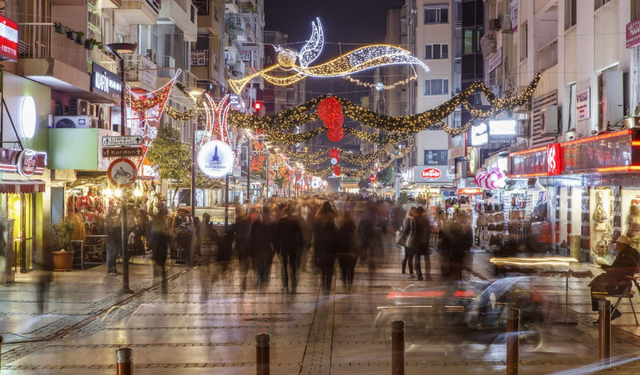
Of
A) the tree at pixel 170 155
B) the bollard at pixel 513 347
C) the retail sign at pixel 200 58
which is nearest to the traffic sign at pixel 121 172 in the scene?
the bollard at pixel 513 347

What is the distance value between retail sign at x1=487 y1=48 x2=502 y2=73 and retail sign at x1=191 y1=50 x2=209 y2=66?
2047 cm

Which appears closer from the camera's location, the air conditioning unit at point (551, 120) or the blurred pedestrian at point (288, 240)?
the blurred pedestrian at point (288, 240)

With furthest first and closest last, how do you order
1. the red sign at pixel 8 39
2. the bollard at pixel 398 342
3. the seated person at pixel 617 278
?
the red sign at pixel 8 39 < the seated person at pixel 617 278 < the bollard at pixel 398 342

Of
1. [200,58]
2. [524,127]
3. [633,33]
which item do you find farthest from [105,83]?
[200,58]

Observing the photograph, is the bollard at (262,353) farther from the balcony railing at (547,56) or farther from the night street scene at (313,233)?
the balcony railing at (547,56)

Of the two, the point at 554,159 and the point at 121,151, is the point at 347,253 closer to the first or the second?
the point at 121,151

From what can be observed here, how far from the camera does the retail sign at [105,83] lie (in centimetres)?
2436

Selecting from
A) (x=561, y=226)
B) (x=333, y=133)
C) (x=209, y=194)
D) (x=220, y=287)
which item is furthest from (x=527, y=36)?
(x=209, y=194)

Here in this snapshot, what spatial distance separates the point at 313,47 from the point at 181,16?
20.6 metres

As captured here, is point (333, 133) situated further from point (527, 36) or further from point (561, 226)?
point (527, 36)

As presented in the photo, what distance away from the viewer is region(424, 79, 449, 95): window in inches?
2945

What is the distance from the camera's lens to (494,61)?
38719 mm

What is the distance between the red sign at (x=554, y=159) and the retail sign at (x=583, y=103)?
141 centimetres

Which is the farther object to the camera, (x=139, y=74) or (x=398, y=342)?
(x=139, y=74)
